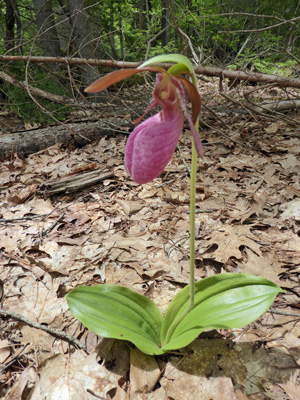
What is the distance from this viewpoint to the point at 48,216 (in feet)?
7.71

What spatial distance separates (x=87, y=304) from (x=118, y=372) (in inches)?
12.5

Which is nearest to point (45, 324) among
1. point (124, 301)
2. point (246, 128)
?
point (124, 301)

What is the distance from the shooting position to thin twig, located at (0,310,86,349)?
133 centimetres

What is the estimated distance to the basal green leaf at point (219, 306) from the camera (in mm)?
1125

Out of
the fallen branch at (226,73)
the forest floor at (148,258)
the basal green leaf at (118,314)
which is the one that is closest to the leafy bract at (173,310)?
the basal green leaf at (118,314)

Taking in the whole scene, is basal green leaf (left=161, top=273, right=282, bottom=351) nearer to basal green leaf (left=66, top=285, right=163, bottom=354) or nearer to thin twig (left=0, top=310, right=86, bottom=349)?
basal green leaf (left=66, top=285, right=163, bottom=354)

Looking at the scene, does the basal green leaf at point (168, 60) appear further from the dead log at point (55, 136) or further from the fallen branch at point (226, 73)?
the dead log at point (55, 136)

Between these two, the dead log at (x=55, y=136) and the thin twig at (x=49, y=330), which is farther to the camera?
the dead log at (x=55, y=136)

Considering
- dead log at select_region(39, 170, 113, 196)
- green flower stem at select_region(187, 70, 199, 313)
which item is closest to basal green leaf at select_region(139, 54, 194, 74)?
green flower stem at select_region(187, 70, 199, 313)

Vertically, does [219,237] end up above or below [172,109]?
below

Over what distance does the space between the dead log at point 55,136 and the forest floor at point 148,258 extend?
25 centimetres

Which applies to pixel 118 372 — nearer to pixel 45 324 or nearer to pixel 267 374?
pixel 45 324

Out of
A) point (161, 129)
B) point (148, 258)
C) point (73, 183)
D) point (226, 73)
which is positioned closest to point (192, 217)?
point (161, 129)

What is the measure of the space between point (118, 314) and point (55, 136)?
3029mm
